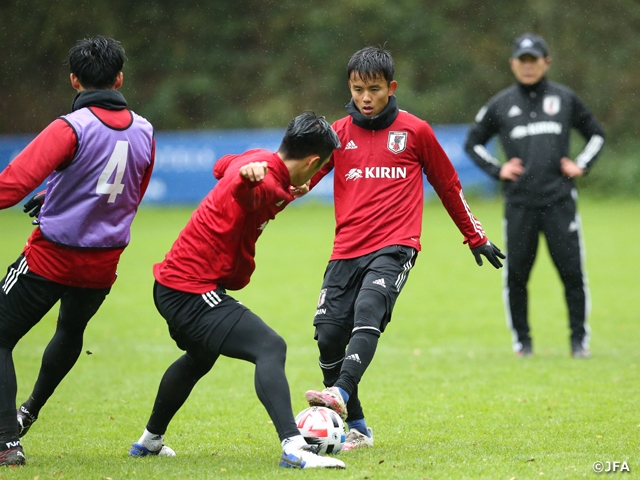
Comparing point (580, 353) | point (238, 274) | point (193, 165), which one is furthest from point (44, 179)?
point (193, 165)

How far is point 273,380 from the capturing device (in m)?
4.48

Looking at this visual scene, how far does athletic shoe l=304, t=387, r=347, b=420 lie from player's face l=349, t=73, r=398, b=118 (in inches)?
69.1

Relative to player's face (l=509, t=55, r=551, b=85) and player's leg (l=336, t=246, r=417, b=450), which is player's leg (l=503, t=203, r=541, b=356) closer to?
player's face (l=509, t=55, r=551, b=85)

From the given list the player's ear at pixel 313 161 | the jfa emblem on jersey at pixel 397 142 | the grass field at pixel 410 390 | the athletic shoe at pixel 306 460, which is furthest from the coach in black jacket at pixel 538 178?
the athletic shoe at pixel 306 460

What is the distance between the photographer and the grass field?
4.78 metres

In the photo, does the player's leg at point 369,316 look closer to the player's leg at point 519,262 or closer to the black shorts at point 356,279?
the black shorts at point 356,279

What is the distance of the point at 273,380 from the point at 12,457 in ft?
4.67

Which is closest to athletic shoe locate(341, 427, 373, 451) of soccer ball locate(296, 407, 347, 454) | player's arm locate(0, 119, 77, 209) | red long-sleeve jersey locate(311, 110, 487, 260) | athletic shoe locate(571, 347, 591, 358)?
soccer ball locate(296, 407, 347, 454)

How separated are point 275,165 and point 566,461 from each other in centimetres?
207

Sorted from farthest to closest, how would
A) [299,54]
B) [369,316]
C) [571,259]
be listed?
[299,54], [571,259], [369,316]

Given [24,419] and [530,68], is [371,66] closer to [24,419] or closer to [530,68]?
[24,419]

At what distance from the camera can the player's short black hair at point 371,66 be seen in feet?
17.5

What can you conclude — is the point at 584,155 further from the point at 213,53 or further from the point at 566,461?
the point at 213,53

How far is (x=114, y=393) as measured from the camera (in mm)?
7426
